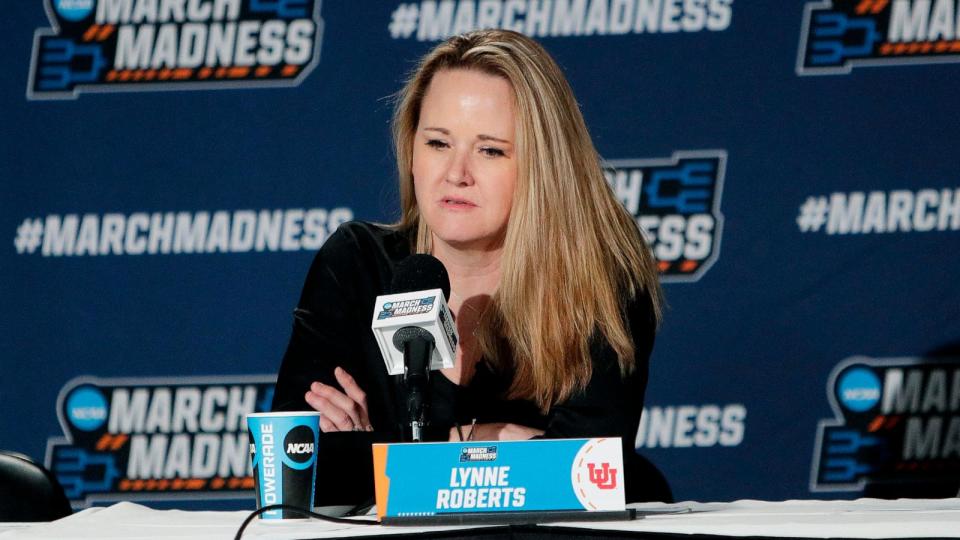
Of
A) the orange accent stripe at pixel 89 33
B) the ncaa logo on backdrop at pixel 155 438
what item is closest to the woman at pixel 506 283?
the ncaa logo on backdrop at pixel 155 438

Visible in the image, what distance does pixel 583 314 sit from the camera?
1823 millimetres

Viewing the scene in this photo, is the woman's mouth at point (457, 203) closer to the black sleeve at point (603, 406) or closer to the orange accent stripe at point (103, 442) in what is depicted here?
the black sleeve at point (603, 406)

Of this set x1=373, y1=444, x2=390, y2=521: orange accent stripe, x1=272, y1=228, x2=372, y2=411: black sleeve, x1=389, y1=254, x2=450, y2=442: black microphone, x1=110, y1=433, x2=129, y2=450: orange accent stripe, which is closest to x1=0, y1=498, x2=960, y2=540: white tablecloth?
x1=373, y1=444, x2=390, y2=521: orange accent stripe

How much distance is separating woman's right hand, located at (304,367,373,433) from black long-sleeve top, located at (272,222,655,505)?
0.03 m

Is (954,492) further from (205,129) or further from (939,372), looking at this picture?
(205,129)

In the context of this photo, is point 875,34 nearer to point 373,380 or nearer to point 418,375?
point 373,380

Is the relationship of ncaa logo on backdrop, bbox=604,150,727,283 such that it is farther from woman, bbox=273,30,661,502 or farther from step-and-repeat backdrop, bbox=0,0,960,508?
woman, bbox=273,30,661,502

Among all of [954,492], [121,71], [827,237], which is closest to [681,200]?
[827,237]

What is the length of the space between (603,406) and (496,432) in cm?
18

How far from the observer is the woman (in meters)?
1.78

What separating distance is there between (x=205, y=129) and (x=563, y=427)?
1773mm

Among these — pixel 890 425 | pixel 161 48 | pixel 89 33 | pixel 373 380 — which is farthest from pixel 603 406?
pixel 89 33

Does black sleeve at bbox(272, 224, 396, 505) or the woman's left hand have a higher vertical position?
black sleeve at bbox(272, 224, 396, 505)

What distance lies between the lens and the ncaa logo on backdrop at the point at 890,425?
2.93 m
